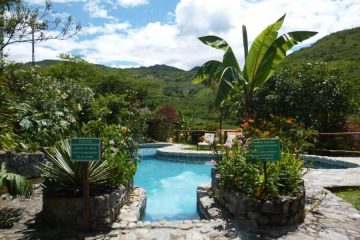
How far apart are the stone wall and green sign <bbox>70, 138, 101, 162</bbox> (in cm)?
332

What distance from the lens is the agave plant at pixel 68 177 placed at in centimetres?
564

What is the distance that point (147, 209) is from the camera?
7.93 m

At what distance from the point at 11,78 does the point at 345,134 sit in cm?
1202

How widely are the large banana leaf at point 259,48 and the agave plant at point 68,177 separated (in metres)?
5.17

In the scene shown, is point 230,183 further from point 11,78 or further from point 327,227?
point 11,78

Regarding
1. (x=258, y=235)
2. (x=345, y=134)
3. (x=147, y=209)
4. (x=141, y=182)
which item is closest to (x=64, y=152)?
(x=147, y=209)

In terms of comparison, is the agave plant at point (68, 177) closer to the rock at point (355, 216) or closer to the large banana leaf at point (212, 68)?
the rock at point (355, 216)

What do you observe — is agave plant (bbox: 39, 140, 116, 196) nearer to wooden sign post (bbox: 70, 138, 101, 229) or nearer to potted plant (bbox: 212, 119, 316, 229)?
wooden sign post (bbox: 70, 138, 101, 229)

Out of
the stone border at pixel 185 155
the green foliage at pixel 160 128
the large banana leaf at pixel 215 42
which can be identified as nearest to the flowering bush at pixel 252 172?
the large banana leaf at pixel 215 42

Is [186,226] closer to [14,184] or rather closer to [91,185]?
[91,185]

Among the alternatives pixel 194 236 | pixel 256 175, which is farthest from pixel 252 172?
pixel 194 236

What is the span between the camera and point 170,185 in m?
11.1

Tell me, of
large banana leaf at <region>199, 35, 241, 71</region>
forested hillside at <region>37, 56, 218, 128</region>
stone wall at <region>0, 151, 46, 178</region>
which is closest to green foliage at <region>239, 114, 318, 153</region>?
large banana leaf at <region>199, 35, 241, 71</region>

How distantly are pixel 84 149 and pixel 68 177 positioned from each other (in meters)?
0.90
